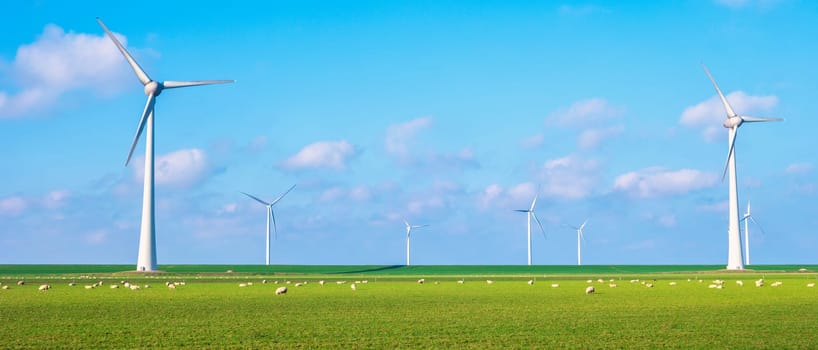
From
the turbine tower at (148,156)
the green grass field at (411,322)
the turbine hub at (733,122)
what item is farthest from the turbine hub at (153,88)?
the turbine hub at (733,122)

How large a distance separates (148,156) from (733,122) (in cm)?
6515

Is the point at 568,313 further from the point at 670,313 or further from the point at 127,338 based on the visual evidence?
the point at 127,338

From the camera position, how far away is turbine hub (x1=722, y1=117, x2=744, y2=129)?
10737 centimetres

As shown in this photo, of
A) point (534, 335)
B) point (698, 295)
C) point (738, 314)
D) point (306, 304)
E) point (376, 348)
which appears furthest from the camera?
point (698, 295)

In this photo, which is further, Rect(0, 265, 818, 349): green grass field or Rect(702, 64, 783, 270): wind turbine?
Rect(702, 64, 783, 270): wind turbine

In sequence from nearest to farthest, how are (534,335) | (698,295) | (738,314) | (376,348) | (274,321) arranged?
(376,348), (534,335), (274,321), (738,314), (698,295)

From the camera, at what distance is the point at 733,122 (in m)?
108

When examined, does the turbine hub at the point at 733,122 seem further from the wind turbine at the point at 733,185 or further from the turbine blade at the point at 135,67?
the turbine blade at the point at 135,67

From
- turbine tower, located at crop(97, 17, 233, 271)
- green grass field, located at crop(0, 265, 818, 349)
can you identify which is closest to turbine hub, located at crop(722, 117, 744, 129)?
turbine tower, located at crop(97, 17, 233, 271)

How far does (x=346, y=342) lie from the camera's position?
20391 millimetres

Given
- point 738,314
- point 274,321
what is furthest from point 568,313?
point 274,321

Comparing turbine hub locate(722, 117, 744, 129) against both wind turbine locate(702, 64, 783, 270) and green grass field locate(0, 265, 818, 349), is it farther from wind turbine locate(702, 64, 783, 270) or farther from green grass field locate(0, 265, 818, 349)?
green grass field locate(0, 265, 818, 349)

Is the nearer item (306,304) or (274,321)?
(274,321)

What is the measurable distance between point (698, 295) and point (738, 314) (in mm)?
13143
